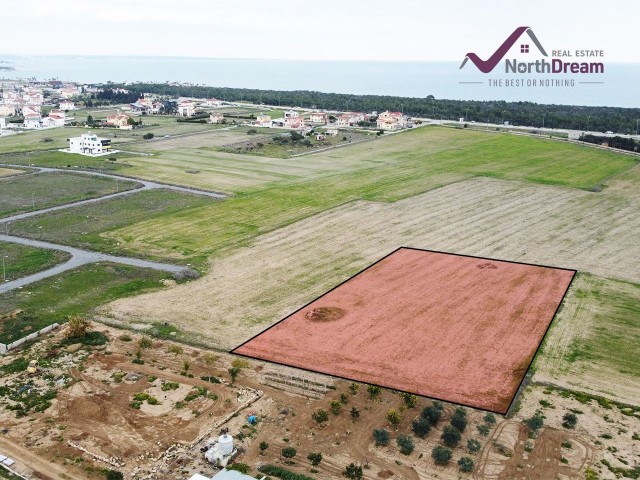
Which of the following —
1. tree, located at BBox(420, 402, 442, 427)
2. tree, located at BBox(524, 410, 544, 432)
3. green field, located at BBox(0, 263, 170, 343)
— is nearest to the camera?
tree, located at BBox(524, 410, 544, 432)

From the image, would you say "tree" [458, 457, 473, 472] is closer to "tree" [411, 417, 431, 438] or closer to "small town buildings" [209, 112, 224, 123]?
"tree" [411, 417, 431, 438]

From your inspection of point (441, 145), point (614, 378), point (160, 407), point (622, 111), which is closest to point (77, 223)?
point (160, 407)

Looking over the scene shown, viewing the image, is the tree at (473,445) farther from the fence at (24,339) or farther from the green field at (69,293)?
the green field at (69,293)

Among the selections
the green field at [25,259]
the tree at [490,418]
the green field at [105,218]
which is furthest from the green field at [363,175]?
the tree at [490,418]

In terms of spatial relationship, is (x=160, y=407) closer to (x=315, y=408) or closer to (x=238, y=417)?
(x=238, y=417)

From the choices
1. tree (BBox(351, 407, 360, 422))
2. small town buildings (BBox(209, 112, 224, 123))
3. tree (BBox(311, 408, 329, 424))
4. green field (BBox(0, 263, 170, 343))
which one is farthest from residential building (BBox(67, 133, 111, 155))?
tree (BBox(351, 407, 360, 422))

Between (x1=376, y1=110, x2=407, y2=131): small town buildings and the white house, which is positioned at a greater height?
(x1=376, y1=110, x2=407, y2=131): small town buildings

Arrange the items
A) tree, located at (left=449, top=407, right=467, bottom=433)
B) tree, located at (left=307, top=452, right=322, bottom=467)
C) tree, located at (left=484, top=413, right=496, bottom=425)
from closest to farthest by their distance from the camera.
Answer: tree, located at (left=307, top=452, right=322, bottom=467), tree, located at (left=449, top=407, right=467, bottom=433), tree, located at (left=484, top=413, right=496, bottom=425)
